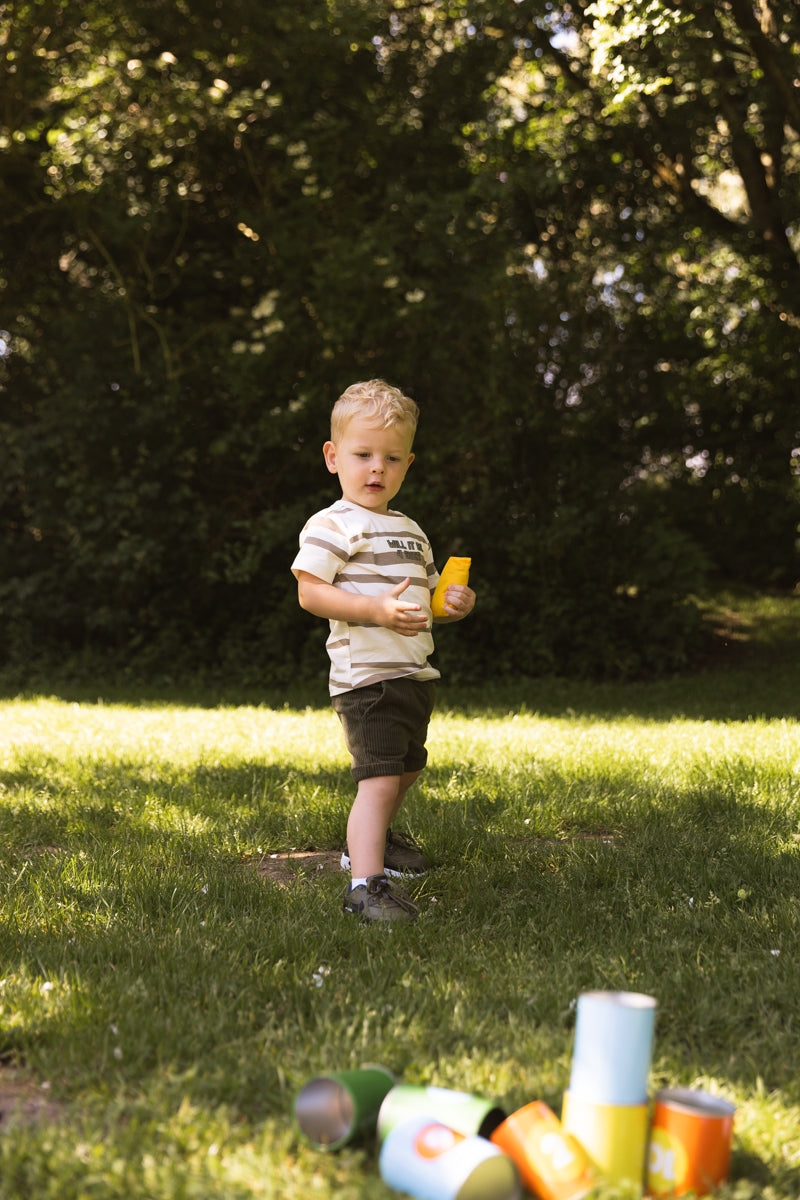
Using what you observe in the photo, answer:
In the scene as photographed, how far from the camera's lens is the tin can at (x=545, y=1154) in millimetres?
1739

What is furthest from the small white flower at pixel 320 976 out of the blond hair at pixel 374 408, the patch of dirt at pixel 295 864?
the blond hair at pixel 374 408

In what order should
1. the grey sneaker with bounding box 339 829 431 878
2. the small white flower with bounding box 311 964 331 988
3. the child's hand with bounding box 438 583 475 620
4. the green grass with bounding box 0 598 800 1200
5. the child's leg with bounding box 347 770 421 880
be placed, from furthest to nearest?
the grey sneaker with bounding box 339 829 431 878 < the child's hand with bounding box 438 583 475 620 < the child's leg with bounding box 347 770 421 880 < the small white flower with bounding box 311 964 331 988 < the green grass with bounding box 0 598 800 1200

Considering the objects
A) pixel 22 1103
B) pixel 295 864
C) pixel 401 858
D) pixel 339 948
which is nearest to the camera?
pixel 22 1103

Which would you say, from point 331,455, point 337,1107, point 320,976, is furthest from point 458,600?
point 337,1107

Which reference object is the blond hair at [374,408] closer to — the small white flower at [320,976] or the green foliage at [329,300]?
the small white flower at [320,976]

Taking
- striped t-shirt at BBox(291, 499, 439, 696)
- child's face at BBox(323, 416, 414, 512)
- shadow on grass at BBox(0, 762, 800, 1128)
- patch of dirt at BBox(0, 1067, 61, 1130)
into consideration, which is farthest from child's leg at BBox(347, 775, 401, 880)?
patch of dirt at BBox(0, 1067, 61, 1130)

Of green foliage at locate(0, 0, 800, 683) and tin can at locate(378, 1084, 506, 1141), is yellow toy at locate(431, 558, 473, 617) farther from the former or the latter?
green foliage at locate(0, 0, 800, 683)

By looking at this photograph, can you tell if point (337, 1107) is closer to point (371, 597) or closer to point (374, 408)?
point (371, 597)

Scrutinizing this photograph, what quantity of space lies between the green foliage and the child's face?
602 cm

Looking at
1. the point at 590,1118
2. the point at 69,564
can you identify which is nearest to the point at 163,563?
the point at 69,564

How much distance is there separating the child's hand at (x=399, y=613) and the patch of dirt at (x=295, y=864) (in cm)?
94

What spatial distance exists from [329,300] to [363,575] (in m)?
6.79

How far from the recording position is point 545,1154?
1.77m

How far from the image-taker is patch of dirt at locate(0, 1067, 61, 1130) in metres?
2.01
